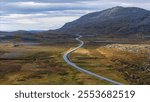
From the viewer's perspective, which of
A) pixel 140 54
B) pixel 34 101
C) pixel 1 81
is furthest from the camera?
pixel 140 54

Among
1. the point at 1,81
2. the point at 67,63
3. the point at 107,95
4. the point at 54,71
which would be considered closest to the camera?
the point at 107,95

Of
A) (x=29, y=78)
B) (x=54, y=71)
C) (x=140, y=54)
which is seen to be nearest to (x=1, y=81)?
(x=29, y=78)

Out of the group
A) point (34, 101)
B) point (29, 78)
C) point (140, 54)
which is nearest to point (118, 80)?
point (29, 78)

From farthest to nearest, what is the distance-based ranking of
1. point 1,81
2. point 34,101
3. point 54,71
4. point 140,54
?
point 140,54
point 54,71
point 1,81
point 34,101

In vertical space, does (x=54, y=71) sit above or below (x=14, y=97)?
below

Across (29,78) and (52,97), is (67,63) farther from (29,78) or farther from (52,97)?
(52,97)

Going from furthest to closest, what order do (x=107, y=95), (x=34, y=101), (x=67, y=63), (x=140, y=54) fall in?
(x=140, y=54) < (x=67, y=63) < (x=107, y=95) < (x=34, y=101)

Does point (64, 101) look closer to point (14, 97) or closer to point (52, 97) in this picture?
point (52, 97)

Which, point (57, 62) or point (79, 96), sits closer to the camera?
point (79, 96)

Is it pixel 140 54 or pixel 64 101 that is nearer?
pixel 64 101
